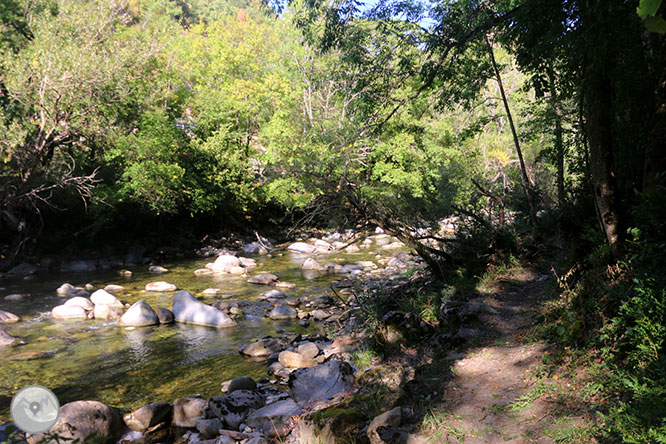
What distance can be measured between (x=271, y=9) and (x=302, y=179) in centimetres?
343

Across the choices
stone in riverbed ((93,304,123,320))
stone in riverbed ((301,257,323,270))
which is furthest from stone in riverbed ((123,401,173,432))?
stone in riverbed ((301,257,323,270))

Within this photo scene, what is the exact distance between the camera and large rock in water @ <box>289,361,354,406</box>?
547cm

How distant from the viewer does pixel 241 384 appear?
626 centimetres

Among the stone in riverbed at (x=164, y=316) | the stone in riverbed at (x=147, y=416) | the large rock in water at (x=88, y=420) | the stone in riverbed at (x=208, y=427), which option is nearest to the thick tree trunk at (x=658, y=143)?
the stone in riverbed at (x=208, y=427)

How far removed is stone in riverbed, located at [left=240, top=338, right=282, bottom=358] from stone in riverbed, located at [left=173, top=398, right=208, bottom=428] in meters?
2.08

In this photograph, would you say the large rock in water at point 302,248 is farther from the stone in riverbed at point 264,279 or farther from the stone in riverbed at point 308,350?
the stone in riverbed at point 308,350

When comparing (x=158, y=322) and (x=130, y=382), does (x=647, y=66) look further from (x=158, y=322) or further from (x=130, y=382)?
(x=158, y=322)

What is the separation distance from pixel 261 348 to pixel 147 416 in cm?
265

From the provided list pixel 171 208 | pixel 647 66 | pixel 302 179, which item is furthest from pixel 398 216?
pixel 171 208

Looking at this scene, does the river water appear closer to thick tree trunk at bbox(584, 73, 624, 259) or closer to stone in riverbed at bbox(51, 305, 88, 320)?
stone in riverbed at bbox(51, 305, 88, 320)

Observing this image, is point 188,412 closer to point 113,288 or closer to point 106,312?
point 106,312

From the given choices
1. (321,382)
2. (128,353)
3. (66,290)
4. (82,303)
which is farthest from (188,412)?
(66,290)

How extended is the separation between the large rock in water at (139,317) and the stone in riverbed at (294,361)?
409cm

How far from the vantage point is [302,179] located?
744 centimetres
